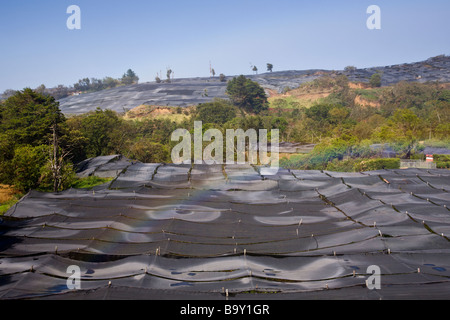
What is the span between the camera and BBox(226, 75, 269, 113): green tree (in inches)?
1602

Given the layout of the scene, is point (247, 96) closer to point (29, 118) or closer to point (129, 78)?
point (29, 118)

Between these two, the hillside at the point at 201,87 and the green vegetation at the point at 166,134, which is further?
the hillside at the point at 201,87

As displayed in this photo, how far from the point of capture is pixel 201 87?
51469 millimetres

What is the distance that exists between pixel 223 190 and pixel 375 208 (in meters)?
4.30

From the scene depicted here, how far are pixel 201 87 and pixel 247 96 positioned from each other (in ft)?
41.6

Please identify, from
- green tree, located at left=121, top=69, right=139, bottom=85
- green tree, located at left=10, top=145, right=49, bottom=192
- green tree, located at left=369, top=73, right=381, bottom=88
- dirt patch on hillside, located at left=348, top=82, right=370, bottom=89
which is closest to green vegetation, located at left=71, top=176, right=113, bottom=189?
green tree, located at left=10, top=145, right=49, bottom=192

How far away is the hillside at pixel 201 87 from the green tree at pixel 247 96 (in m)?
4.04

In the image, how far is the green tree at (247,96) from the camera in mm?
40688

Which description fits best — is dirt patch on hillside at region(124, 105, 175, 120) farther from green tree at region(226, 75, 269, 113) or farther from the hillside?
green tree at region(226, 75, 269, 113)

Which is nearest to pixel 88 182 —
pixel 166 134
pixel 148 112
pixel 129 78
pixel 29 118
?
pixel 29 118

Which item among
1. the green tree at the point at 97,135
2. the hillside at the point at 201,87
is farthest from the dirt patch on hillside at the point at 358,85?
the green tree at the point at 97,135

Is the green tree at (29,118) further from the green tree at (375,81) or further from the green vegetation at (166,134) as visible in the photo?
the green tree at (375,81)
